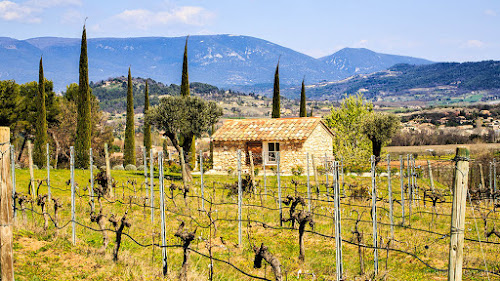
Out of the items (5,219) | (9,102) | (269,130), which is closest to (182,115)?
(269,130)

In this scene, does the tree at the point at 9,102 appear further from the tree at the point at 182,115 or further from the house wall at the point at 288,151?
the house wall at the point at 288,151

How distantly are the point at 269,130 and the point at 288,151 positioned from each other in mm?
1873

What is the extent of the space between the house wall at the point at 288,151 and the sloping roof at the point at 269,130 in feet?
1.61

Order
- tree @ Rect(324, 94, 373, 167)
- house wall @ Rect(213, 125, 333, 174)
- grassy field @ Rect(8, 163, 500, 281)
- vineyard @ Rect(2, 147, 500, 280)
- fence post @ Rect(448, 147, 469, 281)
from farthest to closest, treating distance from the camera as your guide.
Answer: tree @ Rect(324, 94, 373, 167)
house wall @ Rect(213, 125, 333, 174)
grassy field @ Rect(8, 163, 500, 281)
vineyard @ Rect(2, 147, 500, 280)
fence post @ Rect(448, 147, 469, 281)

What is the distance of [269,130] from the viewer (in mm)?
29734

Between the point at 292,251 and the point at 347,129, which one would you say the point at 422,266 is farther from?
the point at 347,129

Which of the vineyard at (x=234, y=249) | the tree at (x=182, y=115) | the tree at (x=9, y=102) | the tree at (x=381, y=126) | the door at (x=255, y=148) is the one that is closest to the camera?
the vineyard at (x=234, y=249)

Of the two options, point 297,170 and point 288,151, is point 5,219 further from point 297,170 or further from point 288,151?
point 288,151

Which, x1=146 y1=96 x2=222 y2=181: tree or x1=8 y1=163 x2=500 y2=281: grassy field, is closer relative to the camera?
x1=8 y1=163 x2=500 y2=281: grassy field

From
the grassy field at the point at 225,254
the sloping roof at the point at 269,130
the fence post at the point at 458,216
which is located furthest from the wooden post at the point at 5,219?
the sloping roof at the point at 269,130

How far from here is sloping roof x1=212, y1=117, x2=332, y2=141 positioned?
28809 mm

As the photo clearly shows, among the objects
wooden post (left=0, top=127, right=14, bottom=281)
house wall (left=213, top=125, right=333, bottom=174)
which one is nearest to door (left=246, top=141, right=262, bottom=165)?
house wall (left=213, top=125, right=333, bottom=174)

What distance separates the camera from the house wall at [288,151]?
28791mm

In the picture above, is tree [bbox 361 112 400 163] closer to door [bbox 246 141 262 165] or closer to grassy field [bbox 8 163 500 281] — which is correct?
door [bbox 246 141 262 165]
